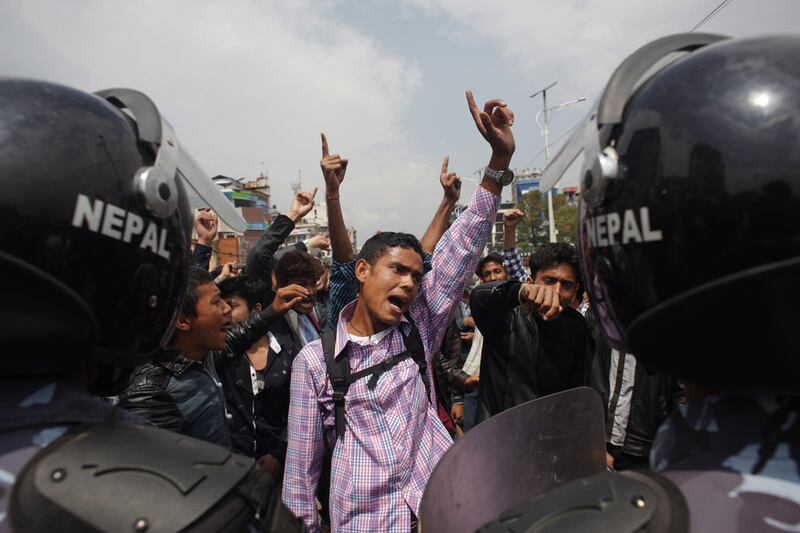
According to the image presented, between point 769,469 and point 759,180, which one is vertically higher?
point 759,180

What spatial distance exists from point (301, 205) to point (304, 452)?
2641mm

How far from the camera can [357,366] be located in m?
2.20

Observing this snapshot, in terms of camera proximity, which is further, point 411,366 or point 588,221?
point 411,366

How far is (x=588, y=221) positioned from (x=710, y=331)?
13.2 inches

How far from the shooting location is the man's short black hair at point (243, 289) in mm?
3809

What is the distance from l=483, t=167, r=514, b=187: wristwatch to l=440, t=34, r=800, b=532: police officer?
1.36 metres

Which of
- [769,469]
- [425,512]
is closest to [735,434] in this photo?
[769,469]

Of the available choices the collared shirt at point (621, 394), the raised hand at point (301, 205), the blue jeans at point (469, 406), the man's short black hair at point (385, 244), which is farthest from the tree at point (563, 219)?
the man's short black hair at point (385, 244)

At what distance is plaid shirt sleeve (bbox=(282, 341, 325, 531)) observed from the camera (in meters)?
2.15

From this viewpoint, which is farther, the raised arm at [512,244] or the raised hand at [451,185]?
the raised arm at [512,244]

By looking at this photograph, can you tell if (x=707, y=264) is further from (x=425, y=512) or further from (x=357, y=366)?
(x=357, y=366)

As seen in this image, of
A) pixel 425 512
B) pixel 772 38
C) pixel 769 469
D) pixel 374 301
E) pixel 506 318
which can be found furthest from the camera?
pixel 506 318

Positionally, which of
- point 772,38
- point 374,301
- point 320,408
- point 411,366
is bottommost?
point 320,408

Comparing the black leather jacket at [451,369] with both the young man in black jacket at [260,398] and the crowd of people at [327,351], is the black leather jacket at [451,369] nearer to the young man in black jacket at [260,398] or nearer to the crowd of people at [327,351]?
the crowd of people at [327,351]
